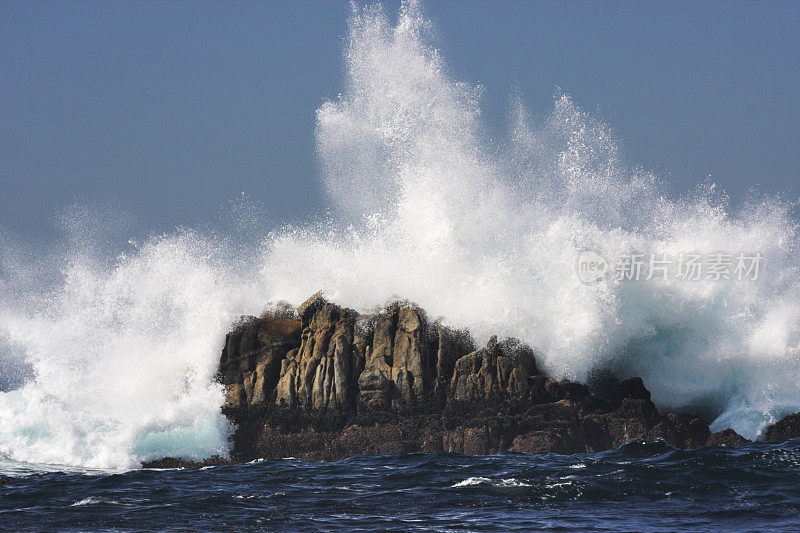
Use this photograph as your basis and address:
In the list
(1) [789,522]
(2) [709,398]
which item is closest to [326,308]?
(2) [709,398]

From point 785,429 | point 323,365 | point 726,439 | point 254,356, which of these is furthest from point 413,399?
point 785,429

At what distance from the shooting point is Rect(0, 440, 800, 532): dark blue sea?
12375 millimetres

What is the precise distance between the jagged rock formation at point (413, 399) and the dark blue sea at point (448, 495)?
1527 mm

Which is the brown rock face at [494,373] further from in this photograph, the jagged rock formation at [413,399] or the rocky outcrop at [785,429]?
the rocky outcrop at [785,429]

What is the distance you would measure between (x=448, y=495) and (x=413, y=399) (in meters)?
6.40

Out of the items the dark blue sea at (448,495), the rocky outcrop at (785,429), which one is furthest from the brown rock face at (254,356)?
the rocky outcrop at (785,429)

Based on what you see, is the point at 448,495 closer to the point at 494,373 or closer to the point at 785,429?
the point at 494,373

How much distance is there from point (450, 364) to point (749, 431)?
7635 mm

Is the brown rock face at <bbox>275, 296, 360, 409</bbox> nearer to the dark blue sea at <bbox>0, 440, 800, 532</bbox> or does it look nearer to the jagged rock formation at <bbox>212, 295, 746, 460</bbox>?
the jagged rock formation at <bbox>212, 295, 746, 460</bbox>

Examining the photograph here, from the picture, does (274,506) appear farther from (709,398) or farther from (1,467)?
(709,398)

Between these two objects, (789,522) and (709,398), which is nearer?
(789,522)

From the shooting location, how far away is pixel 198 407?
22078 mm

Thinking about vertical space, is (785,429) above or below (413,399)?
below

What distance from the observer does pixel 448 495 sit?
46.8 ft
